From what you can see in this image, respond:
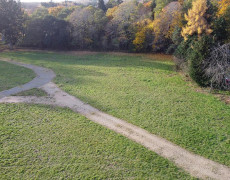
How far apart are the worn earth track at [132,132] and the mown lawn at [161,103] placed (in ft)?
1.28

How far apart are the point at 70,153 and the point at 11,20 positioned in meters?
33.3

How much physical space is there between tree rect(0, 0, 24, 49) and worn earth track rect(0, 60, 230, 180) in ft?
74.5

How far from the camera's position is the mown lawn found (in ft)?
29.9

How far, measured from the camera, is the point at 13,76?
1891 centimetres

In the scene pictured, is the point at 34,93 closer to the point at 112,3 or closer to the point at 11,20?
the point at 11,20

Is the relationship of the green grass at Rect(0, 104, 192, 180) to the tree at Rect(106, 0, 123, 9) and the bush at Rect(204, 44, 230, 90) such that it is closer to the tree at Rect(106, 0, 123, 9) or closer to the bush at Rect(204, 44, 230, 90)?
the bush at Rect(204, 44, 230, 90)

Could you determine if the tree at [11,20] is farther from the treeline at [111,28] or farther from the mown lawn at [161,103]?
the mown lawn at [161,103]

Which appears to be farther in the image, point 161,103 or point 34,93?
point 34,93

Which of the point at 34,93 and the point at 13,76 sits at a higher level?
the point at 13,76

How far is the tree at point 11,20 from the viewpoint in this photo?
3425 centimetres

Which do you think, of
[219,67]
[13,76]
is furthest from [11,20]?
[219,67]

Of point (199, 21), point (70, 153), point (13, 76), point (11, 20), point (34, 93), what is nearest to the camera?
point (70, 153)

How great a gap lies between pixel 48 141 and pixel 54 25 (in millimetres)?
30550

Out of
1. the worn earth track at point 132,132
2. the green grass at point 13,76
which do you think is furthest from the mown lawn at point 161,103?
the green grass at point 13,76
